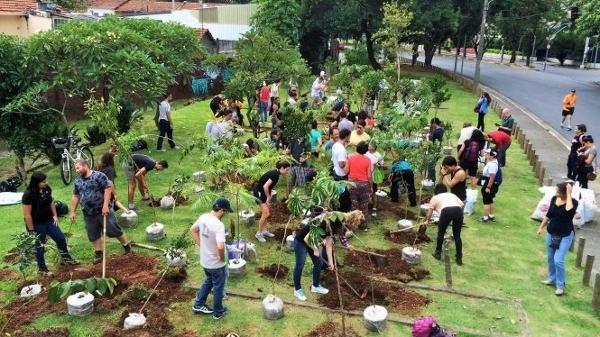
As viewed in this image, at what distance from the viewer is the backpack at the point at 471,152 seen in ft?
35.2

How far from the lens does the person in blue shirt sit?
10.5 meters

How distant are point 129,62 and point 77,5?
92.6 ft

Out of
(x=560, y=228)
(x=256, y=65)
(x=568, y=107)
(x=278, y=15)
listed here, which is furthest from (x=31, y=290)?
(x=278, y=15)

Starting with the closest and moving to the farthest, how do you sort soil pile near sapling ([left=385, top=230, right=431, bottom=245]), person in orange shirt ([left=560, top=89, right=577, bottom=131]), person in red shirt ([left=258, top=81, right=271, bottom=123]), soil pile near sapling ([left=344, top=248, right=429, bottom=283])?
soil pile near sapling ([left=344, top=248, right=429, bottom=283]) < soil pile near sapling ([left=385, top=230, right=431, bottom=245]) < person in red shirt ([left=258, top=81, right=271, bottom=123]) < person in orange shirt ([left=560, top=89, right=577, bottom=131])

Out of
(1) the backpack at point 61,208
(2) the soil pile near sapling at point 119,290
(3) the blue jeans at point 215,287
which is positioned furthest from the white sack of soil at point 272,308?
(1) the backpack at point 61,208

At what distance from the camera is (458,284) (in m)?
7.84

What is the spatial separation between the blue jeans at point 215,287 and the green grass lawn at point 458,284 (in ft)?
0.64

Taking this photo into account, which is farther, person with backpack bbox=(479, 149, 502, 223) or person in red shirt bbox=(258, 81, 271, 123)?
person in red shirt bbox=(258, 81, 271, 123)

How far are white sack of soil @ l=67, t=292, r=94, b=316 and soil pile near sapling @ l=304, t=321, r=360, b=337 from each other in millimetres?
2888

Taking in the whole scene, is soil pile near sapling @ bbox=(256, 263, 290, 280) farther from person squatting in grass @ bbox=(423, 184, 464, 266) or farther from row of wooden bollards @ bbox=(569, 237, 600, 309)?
row of wooden bollards @ bbox=(569, 237, 600, 309)

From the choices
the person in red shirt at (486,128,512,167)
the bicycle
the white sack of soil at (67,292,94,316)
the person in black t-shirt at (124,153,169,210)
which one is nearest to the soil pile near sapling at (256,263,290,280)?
the white sack of soil at (67,292,94,316)

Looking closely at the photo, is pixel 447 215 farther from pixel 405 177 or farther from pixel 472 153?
pixel 472 153

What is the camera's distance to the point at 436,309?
7102mm

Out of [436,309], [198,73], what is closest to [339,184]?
[436,309]
